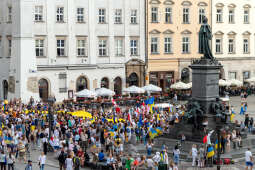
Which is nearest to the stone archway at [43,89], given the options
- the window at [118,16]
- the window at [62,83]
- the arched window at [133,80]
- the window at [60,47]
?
the window at [62,83]

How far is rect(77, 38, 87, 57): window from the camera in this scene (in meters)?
52.5

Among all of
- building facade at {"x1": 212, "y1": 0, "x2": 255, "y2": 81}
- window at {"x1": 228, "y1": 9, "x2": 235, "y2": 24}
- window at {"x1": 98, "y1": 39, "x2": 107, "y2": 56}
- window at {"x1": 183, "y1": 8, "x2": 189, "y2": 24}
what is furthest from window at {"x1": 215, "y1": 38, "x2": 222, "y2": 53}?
window at {"x1": 98, "y1": 39, "x2": 107, "y2": 56}

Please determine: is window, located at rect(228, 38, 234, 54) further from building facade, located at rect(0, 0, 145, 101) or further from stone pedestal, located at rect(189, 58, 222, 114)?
stone pedestal, located at rect(189, 58, 222, 114)

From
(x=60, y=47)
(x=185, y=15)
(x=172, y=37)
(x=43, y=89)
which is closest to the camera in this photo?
(x=43, y=89)

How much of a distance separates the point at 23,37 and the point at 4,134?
1996cm

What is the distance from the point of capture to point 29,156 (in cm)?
2834

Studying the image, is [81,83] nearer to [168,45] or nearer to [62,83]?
[62,83]

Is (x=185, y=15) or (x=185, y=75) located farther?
(x=185, y=75)

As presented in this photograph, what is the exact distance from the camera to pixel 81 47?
173ft

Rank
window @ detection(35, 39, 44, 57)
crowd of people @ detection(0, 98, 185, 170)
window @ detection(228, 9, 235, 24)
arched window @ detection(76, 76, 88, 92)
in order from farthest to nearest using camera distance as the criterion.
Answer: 1. window @ detection(228, 9, 235, 24)
2. arched window @ detection(76, 76, 88, 92)
3. window @ detection(35, 39, 44, 57)
4. crowd of people @ detection(0, 98, 185, 170)

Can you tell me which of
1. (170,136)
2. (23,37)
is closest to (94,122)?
(170,136)

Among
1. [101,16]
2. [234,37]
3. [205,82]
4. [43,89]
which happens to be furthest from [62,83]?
[234,37]

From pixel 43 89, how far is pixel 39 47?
3954 mm

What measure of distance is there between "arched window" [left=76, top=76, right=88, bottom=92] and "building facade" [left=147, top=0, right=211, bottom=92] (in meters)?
8.15
